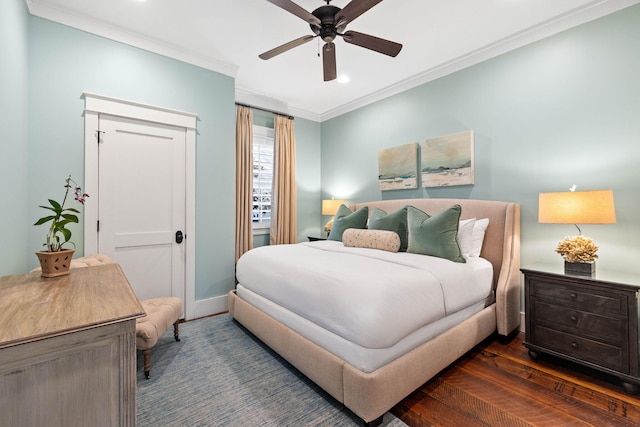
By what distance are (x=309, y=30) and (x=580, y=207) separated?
2803 millimetres

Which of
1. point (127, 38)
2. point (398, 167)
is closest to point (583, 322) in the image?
point (398, 167)

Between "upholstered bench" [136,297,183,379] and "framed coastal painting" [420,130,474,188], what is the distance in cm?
314

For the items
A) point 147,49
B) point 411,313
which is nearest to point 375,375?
point 411,313

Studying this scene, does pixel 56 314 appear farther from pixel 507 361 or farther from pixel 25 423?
pixel 507 361

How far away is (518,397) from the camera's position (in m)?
1.87

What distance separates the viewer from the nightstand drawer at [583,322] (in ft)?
6.31

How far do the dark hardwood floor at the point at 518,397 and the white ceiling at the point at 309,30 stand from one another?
295 centimetres

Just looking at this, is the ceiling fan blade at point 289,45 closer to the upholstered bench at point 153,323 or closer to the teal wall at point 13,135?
the teal wall at point 13,135

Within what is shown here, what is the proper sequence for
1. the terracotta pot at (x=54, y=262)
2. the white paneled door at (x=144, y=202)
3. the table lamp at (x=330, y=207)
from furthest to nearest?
the table lamp at (x=330, y=207), the white paneled door at (x=144, y=202), the terracotta pot at (x=54, y=262)

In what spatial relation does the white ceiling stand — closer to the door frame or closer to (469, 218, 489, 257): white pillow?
the door frame

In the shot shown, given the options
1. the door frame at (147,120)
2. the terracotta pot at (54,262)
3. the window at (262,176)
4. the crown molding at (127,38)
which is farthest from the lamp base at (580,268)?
the crown molding at (127,38)

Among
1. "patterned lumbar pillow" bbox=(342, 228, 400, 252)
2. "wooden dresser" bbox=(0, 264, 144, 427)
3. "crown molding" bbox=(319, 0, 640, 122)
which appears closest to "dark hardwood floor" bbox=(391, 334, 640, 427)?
"patterned lumbar pillow" bbox=(342, 228, 400, 252)

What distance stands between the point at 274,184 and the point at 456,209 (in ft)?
9.23

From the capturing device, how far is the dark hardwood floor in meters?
1.67
